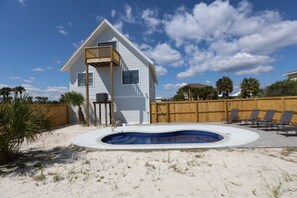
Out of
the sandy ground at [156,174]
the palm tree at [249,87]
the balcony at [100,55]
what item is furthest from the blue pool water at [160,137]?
the palm tree at [249,87]

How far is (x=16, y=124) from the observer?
217 inches

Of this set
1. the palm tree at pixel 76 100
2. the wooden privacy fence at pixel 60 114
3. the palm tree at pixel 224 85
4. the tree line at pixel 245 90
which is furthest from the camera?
the palm tree at pixel 224 85

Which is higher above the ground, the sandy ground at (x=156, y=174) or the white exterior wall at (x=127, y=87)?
the white exterior wall at (x=127, y=87)

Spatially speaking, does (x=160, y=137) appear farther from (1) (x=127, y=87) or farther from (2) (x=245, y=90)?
(2) (x=245, y=90)

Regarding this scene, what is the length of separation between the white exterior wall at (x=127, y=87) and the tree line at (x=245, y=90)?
19.6 metres

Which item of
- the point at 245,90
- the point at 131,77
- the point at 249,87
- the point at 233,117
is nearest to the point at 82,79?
the point at 131,77

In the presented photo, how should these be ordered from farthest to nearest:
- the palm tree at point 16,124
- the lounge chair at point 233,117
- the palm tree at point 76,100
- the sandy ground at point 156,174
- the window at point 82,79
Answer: the window at point 82,79, the palm tree at point 76,100, the lounge chair at point 233,117, the palm tree at point 16,124, the sandy ground at point 156,174

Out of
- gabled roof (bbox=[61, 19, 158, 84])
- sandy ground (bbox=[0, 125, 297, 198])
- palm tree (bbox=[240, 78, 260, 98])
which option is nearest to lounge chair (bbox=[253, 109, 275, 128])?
sandy ground (bbox=[0, 125, 297, 198])

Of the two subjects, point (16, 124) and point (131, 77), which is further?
point (131, 77)

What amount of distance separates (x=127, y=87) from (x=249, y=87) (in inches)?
888

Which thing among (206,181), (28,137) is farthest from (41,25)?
(206,181)

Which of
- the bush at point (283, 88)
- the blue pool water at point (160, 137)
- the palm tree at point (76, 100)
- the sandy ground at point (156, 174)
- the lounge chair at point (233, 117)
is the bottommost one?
the blue pool water at point (160, 137)

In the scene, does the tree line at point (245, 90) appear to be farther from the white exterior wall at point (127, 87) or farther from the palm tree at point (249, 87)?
the white exterior wall at point (127, 87)

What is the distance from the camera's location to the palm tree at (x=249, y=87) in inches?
1137
